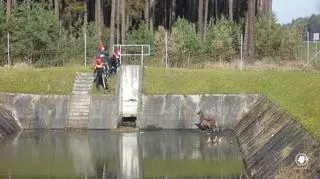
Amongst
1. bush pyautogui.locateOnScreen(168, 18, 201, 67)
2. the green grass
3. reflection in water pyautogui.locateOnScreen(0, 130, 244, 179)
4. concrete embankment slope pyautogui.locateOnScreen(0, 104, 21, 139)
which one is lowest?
reflection in water pyautogui.locateOnScreen(0, 130, 244, 179)

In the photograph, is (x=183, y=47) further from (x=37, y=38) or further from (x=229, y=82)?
(x=229, y=82)

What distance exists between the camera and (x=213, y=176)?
66.5ft

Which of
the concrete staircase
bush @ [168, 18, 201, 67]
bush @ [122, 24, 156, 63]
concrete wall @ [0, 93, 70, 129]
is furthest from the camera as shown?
bush @ [122, 24, 156, 63]

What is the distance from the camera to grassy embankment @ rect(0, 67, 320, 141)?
105 ft

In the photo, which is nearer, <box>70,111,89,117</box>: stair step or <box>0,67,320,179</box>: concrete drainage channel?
<box>0,67,320,179</box>: concrete drainage channel

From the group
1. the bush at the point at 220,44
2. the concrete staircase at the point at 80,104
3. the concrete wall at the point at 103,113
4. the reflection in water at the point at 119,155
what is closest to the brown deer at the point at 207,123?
the reflection in water at the point at 119,155

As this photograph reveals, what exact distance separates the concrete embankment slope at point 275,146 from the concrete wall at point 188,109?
2.93 meters

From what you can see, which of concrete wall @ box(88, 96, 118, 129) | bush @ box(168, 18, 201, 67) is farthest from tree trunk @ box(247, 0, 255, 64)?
concrete wall @ box(88, 96, 118, 129)

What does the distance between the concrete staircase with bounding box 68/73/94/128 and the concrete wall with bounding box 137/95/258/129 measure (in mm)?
2769

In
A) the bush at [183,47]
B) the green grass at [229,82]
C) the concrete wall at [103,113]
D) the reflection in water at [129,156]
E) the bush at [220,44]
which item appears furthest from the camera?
the bush at [220,44]

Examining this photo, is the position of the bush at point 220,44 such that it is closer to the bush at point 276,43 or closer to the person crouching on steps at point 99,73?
the bush at point 276,43

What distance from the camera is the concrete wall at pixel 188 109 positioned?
102ft

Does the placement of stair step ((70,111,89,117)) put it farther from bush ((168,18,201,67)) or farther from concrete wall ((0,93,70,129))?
bush ((168,18,201,67))

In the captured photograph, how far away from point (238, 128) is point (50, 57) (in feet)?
57.3
